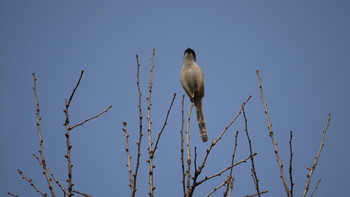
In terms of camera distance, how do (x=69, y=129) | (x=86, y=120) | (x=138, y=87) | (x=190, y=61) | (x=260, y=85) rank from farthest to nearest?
(x=190, y=61) → (x=260, y=85) → (x=138, y=87) → (x=86, y=120) → (x=69, y=129)

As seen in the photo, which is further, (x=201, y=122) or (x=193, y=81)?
(x=193, y=81)

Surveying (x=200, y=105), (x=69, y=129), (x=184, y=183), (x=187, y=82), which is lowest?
(x=184, y=183)

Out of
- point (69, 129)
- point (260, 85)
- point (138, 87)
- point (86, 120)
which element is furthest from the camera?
point (260, 85)

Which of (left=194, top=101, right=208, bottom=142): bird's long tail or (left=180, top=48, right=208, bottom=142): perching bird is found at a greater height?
(left=180, top=48, right=208, bottom=142): perching bird

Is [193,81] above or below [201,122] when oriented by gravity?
above

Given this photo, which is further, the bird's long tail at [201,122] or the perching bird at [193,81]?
the perching bird at [193,81]

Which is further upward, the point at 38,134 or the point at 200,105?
the point at 200,105

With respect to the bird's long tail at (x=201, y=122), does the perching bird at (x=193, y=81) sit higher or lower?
higher

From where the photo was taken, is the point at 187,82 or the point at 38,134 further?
the point at 187,82

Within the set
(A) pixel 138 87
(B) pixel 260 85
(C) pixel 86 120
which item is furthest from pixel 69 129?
(B) pixel 260 85

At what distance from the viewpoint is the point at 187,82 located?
6.70 m

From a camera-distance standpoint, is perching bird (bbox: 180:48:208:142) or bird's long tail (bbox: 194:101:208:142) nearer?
bird's long tail (bbox: 194:101:208:142)

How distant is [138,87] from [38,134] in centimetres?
106

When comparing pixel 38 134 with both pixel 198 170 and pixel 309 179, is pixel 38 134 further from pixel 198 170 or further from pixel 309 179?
pixel 309 179
